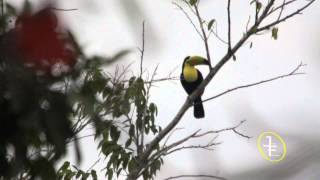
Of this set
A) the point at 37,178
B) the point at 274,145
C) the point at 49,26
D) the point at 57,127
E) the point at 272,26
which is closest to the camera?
the point at 49,26

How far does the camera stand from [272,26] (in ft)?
5.37

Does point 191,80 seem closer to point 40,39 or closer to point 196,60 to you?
point 196,60

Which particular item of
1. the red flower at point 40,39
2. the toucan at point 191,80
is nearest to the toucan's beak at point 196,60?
the toucan at point 191,80

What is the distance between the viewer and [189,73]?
3.27 m

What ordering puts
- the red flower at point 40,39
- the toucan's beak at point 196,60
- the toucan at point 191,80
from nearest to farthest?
1. the red flower at point 40,39
2. the toucan's beak at point 196,60
3. the toucan at point 191,80

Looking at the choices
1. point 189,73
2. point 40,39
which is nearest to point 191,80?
point 189,73

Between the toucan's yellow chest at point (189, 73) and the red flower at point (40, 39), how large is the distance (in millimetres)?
2903

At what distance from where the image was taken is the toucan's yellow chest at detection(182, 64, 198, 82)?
3246mm

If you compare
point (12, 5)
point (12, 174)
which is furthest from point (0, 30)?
point (12, 174)

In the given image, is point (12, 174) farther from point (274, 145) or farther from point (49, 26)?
point (274, 145)

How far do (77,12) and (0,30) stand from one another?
93mm

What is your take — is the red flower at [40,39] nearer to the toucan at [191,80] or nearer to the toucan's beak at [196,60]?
the toucan's beak at [196,60]

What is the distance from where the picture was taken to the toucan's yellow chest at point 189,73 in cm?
325

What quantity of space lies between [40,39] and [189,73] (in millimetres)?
2976
